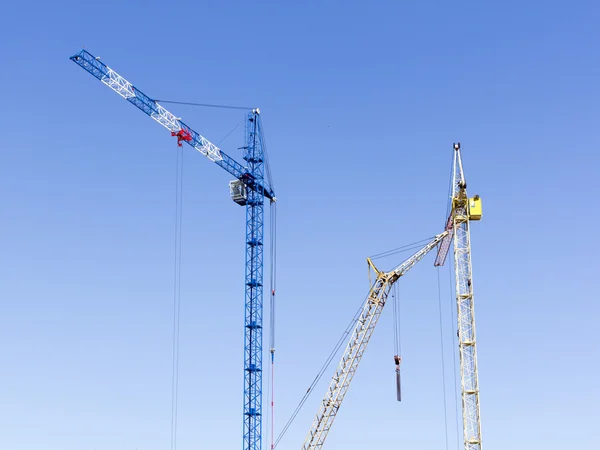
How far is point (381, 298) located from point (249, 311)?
21920mm

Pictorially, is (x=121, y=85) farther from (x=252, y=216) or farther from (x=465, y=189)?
(x=465, y=189)

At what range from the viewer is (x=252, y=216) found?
506ft

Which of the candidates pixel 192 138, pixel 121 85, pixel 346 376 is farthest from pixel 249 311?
pixel 121 85

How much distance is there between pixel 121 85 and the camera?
13838 cm

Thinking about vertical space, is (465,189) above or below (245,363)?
above

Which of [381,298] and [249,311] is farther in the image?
[249,311]

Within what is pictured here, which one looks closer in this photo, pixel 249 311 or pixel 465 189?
pixel 465 189

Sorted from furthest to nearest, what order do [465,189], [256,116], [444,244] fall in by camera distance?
[256,116] < [444,244] < [465,189]

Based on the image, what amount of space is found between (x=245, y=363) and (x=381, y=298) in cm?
2419

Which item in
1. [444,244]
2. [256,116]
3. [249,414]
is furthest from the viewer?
[256,116]

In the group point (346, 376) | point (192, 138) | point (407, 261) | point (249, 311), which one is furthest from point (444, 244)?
point (192, 138)

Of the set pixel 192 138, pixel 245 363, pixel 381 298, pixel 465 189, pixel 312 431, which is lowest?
pixel 312 431

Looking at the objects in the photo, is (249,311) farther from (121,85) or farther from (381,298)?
(121,85)

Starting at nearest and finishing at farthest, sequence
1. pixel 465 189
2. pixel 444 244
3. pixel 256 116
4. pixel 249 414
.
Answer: pixel 465 189
pixel 444 244
pixel 249 414
pixel 256 116
